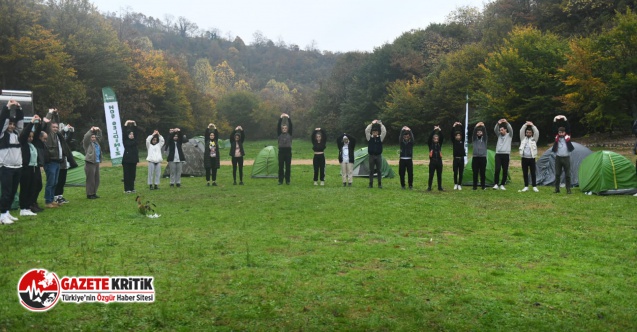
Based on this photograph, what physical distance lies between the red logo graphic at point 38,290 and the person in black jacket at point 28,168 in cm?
536

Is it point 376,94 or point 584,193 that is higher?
point 376,94

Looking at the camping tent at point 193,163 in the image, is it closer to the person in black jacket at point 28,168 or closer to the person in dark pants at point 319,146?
the person in dark pants at point 319,146

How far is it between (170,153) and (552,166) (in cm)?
1161

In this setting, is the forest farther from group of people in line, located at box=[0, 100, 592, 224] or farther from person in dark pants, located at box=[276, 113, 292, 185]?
person in dark pants, located at box=[276, 113, 292, 185]

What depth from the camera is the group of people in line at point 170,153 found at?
10.1m

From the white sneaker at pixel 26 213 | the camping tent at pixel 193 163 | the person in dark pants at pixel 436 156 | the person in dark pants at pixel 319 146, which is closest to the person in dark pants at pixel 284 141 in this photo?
the person in dark pants at pixel 319 146

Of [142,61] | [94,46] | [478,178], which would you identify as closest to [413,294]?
[478,178]

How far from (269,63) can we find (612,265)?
134 meters

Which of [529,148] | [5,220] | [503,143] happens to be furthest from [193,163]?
[529,148]

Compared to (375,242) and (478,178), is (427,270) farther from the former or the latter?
(478,178)

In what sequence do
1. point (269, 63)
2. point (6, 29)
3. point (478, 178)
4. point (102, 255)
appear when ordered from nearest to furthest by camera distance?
point (102, 255) < point (478, 178) < point (6, 29) < point (269, 63)

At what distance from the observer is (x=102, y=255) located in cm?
721

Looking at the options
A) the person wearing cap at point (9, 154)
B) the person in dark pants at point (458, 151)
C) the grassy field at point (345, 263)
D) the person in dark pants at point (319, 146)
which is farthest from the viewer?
the person in dark pants at point (319, 146)

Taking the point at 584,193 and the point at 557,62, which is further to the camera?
the point at 557,62
